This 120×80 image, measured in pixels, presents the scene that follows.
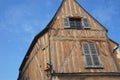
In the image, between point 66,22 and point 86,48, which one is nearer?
point 86,48

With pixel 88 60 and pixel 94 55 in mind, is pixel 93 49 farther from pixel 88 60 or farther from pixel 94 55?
pixel 88 60

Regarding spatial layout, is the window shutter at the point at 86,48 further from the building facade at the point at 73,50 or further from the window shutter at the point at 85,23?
the window shutter at the point at 85,23

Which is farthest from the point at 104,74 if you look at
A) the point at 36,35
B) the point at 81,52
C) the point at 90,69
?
the point at 36,35

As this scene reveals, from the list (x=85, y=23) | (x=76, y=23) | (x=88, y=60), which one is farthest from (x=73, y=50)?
(x=85, y=23)

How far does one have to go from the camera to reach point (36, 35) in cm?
1399

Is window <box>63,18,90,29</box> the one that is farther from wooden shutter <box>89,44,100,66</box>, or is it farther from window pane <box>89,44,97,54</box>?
wooden shutter <box>89,44,100,66</box>

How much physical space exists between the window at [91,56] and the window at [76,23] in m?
1.61

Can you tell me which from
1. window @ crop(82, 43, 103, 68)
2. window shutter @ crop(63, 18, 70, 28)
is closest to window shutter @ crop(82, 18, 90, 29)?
window shutter @ crop(63, 18, 70, 28)

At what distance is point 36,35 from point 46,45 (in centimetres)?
140

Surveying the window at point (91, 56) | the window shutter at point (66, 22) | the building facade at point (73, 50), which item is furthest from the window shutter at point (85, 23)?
the window at point (91, 56)

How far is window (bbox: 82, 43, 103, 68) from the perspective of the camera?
473 inches

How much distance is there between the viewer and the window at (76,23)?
45.9ft

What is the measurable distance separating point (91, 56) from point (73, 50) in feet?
3.83

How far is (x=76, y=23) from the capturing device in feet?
47.1
